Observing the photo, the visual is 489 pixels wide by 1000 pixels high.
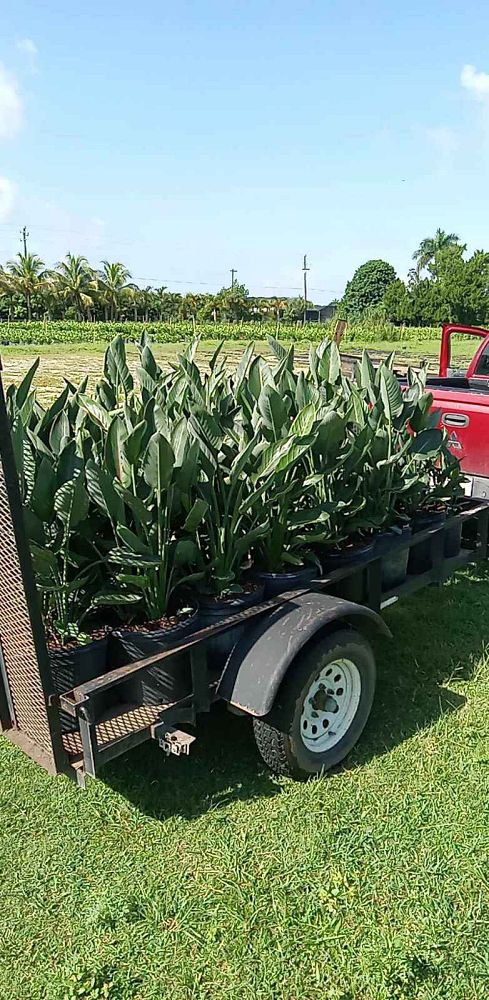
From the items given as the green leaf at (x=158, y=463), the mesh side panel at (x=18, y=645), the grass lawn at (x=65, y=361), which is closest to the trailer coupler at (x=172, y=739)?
the mesh side panel at (x=18, y=645)

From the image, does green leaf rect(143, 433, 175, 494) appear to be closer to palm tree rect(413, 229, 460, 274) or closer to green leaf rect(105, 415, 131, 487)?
green leaf rect(105, 415, 131, 487)

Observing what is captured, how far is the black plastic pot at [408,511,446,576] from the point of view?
163 inches

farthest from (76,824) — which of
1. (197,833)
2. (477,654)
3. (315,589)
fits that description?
(477,654)

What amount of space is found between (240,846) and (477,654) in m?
2.07

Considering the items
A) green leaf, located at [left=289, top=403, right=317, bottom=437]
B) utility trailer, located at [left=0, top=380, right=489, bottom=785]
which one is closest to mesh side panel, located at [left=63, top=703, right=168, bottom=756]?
utility trailer, located at [left=0, top=380, right=489, bottom=785]

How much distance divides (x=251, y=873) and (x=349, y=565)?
1446 mm

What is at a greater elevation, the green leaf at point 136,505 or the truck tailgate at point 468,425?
the green leaf at point 136,505

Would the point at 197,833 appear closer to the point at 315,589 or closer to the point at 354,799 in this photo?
the point at 354,799

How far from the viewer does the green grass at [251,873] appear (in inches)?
87.5

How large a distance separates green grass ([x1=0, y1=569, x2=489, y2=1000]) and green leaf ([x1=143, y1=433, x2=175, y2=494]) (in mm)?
1303

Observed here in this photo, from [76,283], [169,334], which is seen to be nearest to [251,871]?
[169,334]

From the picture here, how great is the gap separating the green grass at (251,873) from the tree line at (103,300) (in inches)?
2609

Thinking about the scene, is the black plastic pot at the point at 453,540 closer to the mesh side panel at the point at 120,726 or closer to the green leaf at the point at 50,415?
the mesh side panel at the point at 120,726

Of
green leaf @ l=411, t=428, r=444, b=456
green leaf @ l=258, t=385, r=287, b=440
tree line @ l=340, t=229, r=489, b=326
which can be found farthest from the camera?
tree line @ l=340, t=229, r=489, b=326
